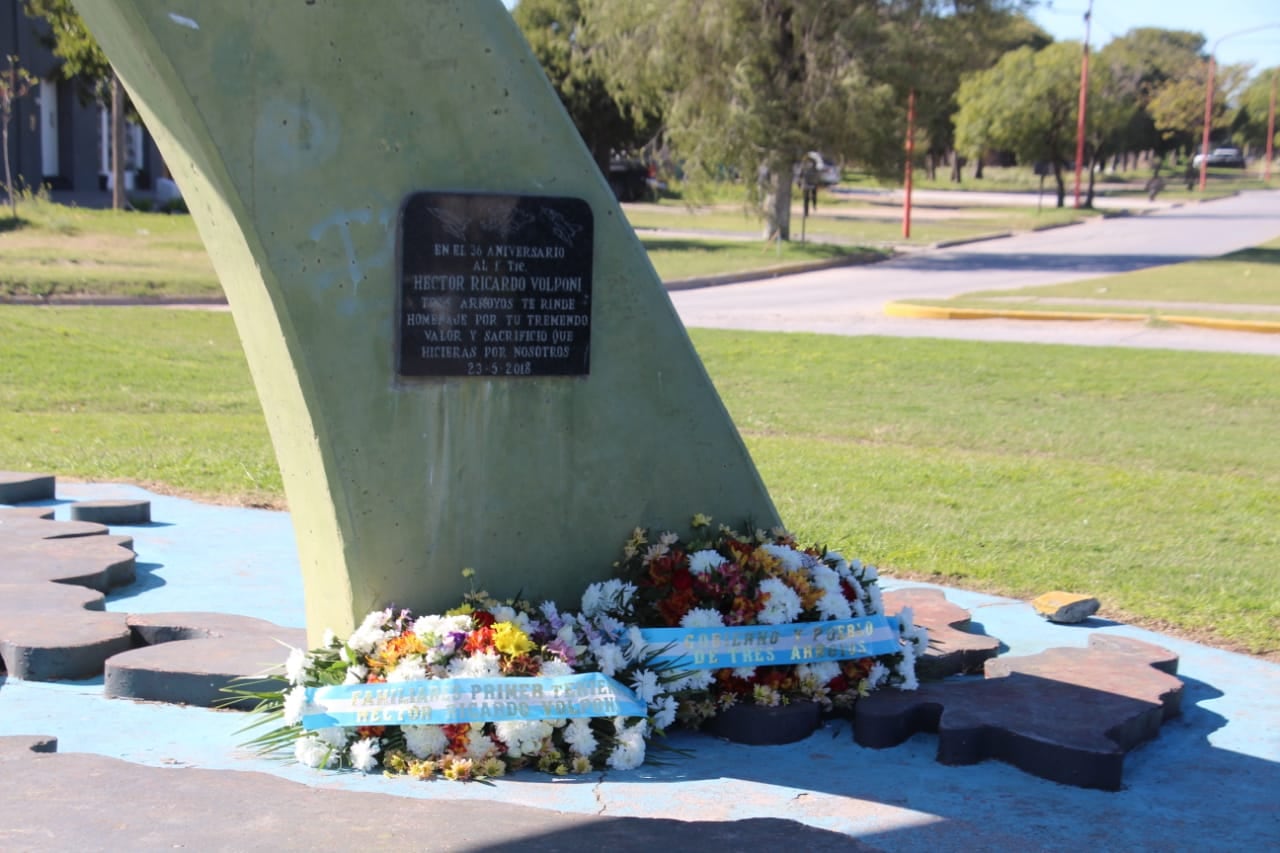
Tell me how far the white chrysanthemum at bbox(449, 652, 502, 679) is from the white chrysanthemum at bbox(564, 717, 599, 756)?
29 cm

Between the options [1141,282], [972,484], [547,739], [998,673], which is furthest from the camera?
[1141,282]

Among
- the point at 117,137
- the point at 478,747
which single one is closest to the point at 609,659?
the point at 478,747

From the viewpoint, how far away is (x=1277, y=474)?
10.1 metres

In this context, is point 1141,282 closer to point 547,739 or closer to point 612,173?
point 547,739

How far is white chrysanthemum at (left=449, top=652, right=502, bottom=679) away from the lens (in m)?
4.67

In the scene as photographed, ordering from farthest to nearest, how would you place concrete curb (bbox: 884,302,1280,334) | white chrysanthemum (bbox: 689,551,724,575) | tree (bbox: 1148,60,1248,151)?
tree (bbox: 1148,60,1248,151), concrete curb (bbox: 884,302,1280,334), white chrysanthemum (bbox: 689,551,724,575)

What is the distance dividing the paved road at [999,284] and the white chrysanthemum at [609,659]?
1390 centimetres

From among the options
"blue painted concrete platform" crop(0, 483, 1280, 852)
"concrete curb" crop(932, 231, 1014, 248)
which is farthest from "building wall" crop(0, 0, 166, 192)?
"blue painted concrete platform" crop(0, 483, 1280, 852)

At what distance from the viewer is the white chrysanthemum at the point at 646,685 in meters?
4.86

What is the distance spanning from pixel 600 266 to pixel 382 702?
170cm

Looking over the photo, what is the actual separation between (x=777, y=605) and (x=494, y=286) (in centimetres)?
149

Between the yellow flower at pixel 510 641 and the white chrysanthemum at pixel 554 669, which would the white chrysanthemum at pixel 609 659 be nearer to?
the white chrysanthemum at pixel 554 669

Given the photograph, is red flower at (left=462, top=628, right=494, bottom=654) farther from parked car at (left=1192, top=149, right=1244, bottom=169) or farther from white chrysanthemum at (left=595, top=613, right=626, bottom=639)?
parked car at (left=1192, top=149, right=1244, bottom=169)

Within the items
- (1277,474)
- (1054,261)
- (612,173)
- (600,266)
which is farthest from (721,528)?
(612,173)
